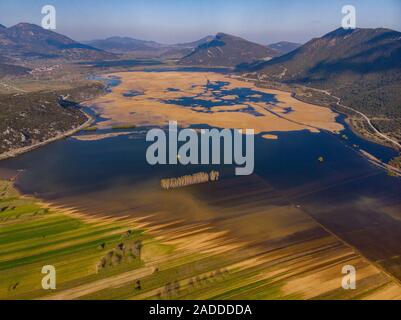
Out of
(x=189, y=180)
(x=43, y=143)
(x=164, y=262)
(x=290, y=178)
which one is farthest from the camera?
(x=43, y=143)

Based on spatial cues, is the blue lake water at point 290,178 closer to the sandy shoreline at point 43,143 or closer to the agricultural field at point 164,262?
the sandy shoreline at point 43,143

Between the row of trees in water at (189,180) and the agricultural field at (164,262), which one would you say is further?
→ the row of trees in water at (189,180)

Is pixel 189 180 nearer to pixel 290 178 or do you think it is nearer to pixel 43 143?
pixel 290 178

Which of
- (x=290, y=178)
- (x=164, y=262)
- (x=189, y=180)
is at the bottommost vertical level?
(x=164, y=262)

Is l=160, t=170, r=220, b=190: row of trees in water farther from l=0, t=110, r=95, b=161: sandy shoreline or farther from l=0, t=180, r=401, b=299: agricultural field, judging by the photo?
l=0, t=110, r=95, b=161: sandy shoreline

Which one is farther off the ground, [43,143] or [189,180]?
[43,143]

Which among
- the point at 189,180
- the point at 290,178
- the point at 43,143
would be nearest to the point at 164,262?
the point at 189,180

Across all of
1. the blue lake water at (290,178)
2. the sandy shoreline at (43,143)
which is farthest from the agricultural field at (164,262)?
the sandy shoreline at (43,143)

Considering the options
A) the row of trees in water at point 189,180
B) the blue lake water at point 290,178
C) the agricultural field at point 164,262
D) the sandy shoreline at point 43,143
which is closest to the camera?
the agricultural field at point 164,262

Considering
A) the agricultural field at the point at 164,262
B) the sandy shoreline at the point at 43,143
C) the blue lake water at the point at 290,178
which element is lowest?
the agricultural field at the point at 164,262

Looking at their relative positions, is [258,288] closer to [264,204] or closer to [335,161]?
[264,204]
